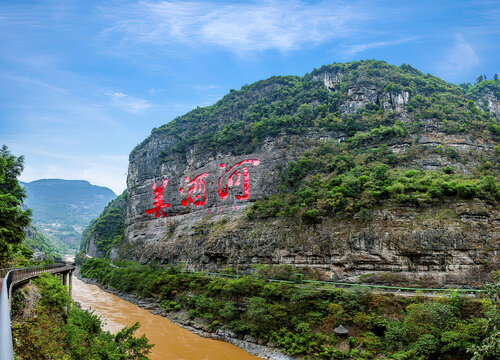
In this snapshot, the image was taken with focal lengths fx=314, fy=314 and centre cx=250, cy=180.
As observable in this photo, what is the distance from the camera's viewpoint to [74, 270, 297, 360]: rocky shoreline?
17.7m

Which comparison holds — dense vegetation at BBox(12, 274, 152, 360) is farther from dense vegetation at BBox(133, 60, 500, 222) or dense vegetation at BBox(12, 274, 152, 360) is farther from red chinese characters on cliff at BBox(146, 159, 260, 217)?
red chinese characters on cliff at BBox(146, 159, 260, 217)

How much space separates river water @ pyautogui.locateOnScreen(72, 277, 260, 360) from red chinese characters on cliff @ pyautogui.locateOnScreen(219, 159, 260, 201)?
1428 centimetres

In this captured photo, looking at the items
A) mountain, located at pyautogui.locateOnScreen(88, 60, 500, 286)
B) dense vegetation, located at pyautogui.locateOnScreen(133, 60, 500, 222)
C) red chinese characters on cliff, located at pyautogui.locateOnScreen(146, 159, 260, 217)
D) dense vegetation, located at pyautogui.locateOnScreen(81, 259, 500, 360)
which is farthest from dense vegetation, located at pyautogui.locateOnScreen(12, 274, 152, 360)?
red chinese characters on cliff, located at pyautogui.locateOnScreen(146, 159, 260, 217)

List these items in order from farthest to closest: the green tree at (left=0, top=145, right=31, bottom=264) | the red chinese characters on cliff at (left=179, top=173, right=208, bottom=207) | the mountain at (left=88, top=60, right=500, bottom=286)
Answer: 1. the red chinese characters on cliff at (left=179, top=173, right=208, bottom=207)
2. the mountain at (left=88, top=60, right=500, bottom=286)
3. the green tree at (left=0, top=145, right=31, bottom=264)

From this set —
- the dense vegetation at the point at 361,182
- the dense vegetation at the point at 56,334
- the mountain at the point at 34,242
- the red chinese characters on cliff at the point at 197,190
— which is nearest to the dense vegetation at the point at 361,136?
the dense vegetation at the point at 361,182

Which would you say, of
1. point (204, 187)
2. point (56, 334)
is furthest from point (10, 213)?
point (204, 187)

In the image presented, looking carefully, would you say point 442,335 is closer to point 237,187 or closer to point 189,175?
point 237,187

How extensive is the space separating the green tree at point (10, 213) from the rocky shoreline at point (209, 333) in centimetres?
1247

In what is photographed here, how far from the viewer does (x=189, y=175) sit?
4225cm

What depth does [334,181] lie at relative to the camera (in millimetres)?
26359

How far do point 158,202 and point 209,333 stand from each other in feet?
86.6

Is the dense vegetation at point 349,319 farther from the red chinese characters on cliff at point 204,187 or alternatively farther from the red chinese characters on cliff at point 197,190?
the red chinese characters on cliff at point 197,190

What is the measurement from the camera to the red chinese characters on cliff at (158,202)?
142ft

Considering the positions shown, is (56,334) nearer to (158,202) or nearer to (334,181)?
(334,181)
